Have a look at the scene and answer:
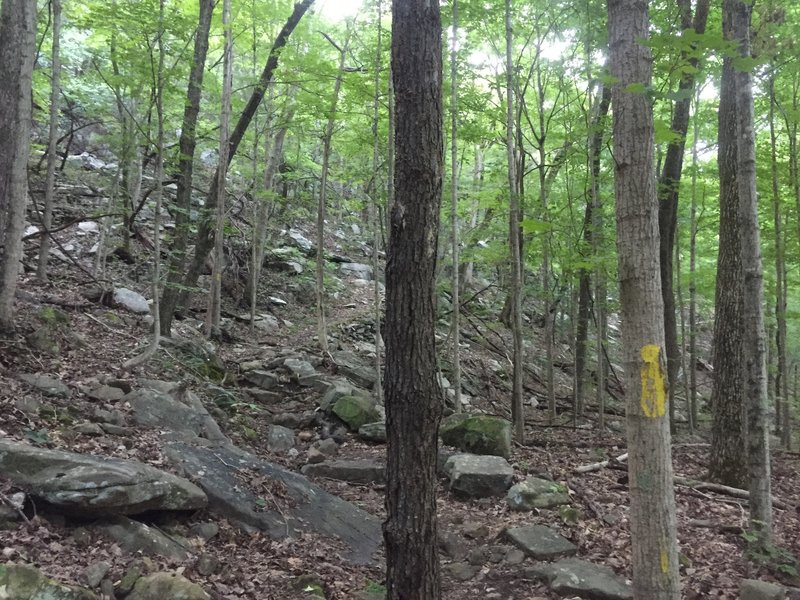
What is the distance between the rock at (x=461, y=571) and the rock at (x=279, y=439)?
354cm

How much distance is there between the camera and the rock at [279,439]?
802 centimetres

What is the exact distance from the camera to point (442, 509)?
6.58 meters

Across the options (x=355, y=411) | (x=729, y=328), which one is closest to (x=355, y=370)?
(x=355, y=411)

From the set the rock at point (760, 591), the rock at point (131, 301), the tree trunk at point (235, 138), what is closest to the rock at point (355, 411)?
the tree trunk at point (235, 138)

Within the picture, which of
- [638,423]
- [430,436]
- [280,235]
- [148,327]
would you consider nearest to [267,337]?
[148,327]

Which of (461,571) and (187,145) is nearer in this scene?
(461,571)

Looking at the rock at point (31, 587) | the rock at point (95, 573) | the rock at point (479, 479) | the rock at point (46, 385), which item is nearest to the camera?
the rock at point (31, 587)

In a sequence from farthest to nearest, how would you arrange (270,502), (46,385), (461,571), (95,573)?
1. (46,385)
2. (270,502)
3. (461,571)
4. (95,573)

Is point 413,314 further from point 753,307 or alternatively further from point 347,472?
point 347,472

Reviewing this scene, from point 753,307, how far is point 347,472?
5.20 metres

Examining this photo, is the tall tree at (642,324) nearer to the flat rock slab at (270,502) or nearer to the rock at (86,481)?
the flat rock slab at (270,502)

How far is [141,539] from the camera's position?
14.1ft

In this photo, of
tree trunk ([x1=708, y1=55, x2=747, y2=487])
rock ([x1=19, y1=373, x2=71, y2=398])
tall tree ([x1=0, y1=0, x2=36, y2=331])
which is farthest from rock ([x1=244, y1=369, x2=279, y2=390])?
tree trunk ([x1=708, y1=55, x2=747, y2=487])

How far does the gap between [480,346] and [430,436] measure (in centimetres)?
1199
